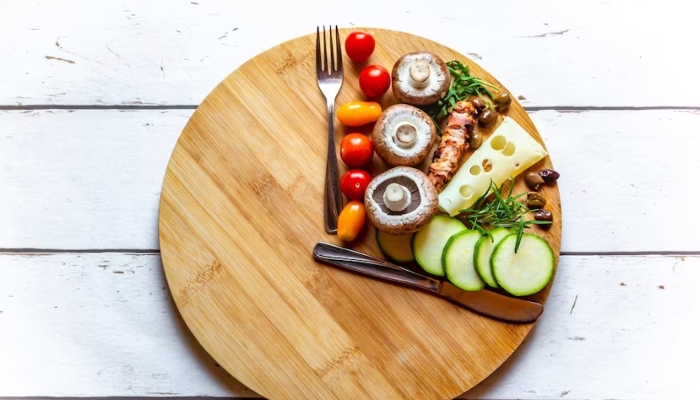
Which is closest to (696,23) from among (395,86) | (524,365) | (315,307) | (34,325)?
(395,86)

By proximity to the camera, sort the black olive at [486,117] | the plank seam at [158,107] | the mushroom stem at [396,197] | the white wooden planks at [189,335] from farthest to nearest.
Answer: the plank seam at [158,107] → the white wooden planks at [189,335] → the black olive at [486,117] → the mushroom stem at [396,197]

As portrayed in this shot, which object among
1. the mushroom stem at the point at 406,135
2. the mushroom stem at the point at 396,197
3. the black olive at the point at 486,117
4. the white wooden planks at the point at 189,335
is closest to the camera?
the mushroom stem at the point at 396,197

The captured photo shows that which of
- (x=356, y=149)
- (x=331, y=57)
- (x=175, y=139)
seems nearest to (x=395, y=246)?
(x=356, y=149)

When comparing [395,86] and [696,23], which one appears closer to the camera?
[395,86]

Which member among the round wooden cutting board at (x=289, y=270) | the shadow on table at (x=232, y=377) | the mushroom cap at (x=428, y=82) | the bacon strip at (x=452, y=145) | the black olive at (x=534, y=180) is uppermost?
the mushroom cap at (x=428, y=82)

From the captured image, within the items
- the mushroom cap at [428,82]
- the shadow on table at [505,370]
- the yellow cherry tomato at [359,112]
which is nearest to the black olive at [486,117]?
the mushroom cap at [428,82]

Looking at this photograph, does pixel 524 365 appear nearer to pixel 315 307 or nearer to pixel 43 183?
pixel 315 307

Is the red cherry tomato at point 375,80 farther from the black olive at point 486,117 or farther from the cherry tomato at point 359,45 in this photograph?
the black olive at point 486,117

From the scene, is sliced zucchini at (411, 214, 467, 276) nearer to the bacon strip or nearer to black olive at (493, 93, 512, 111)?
the bacon strip
